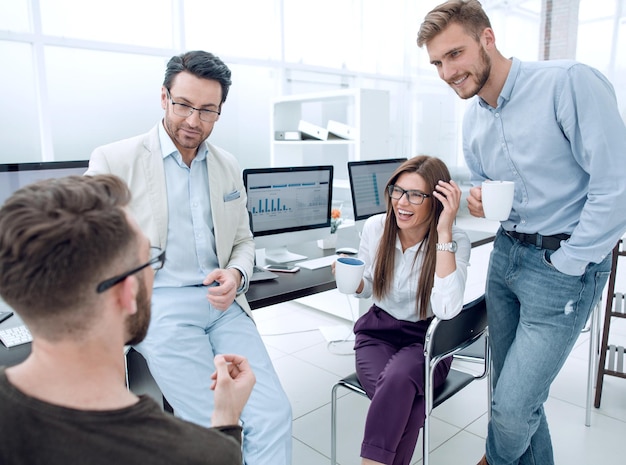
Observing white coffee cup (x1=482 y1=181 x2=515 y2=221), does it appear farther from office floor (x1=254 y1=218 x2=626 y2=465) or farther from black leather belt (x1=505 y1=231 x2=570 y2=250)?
office floor (x1=254 y1=218 x2=626 y2=465)

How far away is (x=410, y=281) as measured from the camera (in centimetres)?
187

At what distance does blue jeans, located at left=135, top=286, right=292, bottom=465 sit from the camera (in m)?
1.47

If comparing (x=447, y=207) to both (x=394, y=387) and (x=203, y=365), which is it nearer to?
(x=394, y=387)

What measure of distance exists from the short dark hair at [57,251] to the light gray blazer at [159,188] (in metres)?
0.87

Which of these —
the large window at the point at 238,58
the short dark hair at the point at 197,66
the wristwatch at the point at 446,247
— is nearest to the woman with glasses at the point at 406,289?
the wristwatch at the point at 446,247

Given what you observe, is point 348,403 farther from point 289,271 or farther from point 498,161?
point 498,161

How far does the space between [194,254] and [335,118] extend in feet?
14.6

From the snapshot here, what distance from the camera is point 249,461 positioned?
57.1 inches

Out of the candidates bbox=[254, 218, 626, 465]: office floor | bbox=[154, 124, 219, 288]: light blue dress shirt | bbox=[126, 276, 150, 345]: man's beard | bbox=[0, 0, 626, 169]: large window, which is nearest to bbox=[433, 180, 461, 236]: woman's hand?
bbox=[154, 124, 219, 288]: light blue dress shirt

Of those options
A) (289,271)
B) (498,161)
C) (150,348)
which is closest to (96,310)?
(150,348)

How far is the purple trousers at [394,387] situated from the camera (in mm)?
1563

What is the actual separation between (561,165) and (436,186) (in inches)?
16.7

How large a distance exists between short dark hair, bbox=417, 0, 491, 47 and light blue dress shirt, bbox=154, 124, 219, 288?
0.85 m

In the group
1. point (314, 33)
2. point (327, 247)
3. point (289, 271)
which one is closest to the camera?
point (289, 271)
